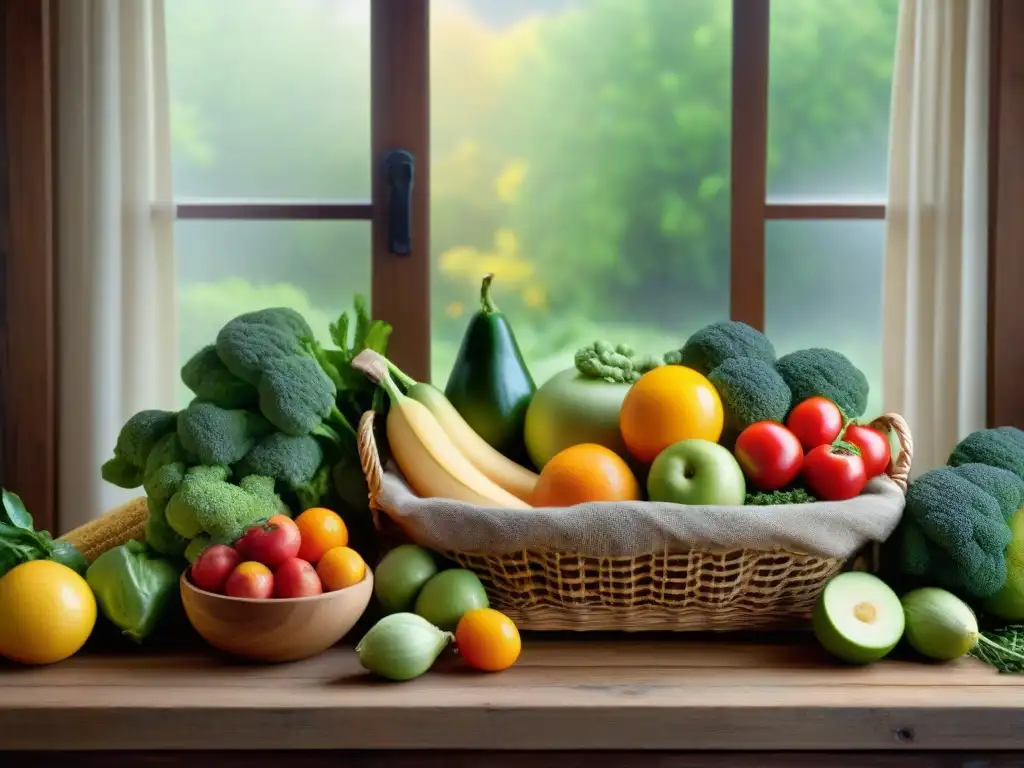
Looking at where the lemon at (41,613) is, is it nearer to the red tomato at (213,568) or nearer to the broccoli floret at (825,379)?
the red tomato at (213,568)

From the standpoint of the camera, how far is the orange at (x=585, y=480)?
0.98 meters

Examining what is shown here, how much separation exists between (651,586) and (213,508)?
45 centimetres

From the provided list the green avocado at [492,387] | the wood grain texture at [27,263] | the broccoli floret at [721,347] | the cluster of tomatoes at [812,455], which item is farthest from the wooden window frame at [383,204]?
the cluster of tomatoes at [812,455]

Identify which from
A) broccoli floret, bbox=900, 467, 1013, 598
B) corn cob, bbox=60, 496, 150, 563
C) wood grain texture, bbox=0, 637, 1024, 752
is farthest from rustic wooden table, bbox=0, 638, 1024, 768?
corn cob, bbox=60, 496, 150, 563

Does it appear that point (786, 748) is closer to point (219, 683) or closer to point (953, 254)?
Answer: point (219, 683)

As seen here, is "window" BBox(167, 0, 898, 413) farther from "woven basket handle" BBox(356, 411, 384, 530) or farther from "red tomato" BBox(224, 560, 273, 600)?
"red tomato" BBox(224, 560, 273, 600)

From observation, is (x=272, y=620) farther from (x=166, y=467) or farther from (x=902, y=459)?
(x=902, y=459)

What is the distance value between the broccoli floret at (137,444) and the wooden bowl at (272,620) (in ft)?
0.63

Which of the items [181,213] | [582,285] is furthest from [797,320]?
[181,213]

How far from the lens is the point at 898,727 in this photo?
2.72 feet

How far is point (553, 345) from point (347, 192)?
0.51m

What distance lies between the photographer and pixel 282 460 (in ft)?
3.39

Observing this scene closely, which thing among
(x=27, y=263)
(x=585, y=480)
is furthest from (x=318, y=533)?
(x=27, y=263)

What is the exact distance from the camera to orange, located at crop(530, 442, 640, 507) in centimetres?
98
